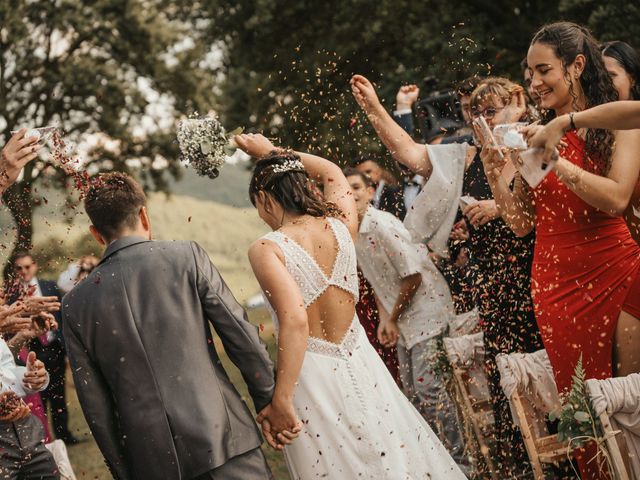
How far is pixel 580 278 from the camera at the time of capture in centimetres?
421

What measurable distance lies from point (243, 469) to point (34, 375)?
6.14 feet

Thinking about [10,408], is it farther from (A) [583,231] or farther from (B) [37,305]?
(A) [583,231]

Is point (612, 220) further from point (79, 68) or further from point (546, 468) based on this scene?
point (79, 68)

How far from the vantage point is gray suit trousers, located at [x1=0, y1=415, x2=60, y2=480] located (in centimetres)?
502

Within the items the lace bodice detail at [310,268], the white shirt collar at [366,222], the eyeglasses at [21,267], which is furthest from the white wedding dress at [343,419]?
the eyeglasses at [21,267]

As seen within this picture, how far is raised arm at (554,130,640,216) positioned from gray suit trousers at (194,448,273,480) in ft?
6.10

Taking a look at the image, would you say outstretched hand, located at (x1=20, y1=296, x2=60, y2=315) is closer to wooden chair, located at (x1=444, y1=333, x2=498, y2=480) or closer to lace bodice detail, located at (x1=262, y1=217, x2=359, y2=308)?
lace bodice detail, located at (x1=262, y1=217, x2=359, y2=308)

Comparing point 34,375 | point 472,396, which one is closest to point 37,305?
point 34,375

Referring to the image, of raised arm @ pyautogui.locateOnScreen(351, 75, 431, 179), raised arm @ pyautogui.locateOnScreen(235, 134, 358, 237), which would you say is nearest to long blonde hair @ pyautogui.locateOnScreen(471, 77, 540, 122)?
raised arm @ pyautogui.locateOnScreen(351, 75, 431, 179)


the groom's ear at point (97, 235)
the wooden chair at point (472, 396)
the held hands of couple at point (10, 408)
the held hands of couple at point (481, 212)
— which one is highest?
the groom's ear at point (97, 235)

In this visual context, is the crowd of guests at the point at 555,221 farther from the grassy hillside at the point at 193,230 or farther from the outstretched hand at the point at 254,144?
the grassy hillside at the point at 193,230

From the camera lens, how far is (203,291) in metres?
3.83

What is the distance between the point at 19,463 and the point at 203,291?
81.8 inches

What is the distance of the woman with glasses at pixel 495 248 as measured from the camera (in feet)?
17.6
